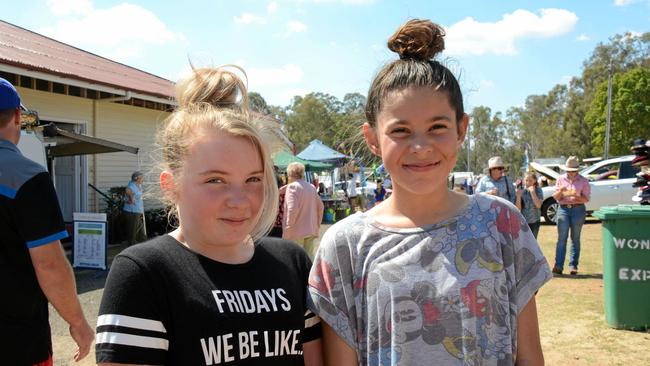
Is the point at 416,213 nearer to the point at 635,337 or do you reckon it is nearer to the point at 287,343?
the point at 287,343

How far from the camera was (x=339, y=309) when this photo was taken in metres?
1.62

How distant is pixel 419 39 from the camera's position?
1.73 m

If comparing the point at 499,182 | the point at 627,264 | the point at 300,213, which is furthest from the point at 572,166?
the point at 300,213

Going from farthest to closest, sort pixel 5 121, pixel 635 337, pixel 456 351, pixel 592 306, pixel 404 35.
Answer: pixel 592 306, pixel 635 337, pixel 5 121, pixel 404 35, pixel 456 351

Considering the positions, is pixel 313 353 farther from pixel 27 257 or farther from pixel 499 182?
pixel 499 182

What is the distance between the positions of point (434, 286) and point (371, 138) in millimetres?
570

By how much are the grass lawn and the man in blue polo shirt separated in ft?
13.8

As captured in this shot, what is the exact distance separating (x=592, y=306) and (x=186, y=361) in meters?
6.47

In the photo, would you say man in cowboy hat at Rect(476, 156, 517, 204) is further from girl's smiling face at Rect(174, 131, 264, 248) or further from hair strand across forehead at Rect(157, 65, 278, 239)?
girl's smiling face at Rect(174, 131, 264, 248)

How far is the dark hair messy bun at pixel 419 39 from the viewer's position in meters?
1.72

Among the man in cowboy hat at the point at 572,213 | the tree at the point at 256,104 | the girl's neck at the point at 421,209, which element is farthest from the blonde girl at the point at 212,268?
the man in cowboy hat at the point at 572,213

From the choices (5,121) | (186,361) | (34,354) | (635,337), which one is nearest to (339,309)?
(186,361)

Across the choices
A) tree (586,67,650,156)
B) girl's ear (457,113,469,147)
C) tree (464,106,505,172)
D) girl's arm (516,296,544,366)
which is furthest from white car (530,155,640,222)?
tree (464,106,505,172)

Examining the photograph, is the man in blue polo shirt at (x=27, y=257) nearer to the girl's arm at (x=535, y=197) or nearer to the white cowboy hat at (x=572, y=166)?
the girl's arm at (x=535, y=197)
